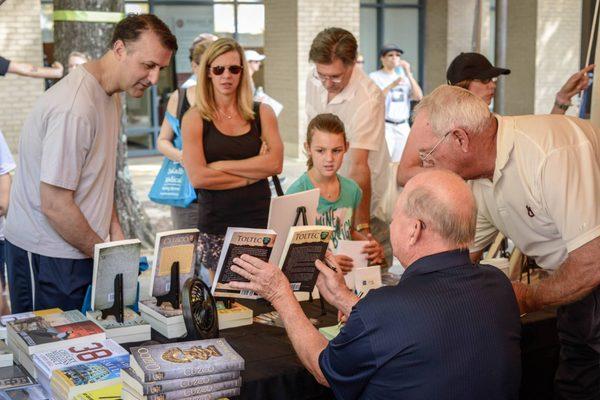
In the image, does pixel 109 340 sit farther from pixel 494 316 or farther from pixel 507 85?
pixel 507 85

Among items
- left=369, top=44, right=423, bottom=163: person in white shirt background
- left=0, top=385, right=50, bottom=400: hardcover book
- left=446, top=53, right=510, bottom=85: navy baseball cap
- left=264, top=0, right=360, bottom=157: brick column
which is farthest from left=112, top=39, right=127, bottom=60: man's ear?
left=264, top=0, right=360, bottom=157: brick column

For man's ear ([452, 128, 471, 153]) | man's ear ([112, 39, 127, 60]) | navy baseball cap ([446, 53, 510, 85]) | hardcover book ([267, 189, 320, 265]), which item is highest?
man's ear ([112, 39, 127, 60])

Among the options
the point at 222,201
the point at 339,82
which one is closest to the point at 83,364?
the point at 222,201

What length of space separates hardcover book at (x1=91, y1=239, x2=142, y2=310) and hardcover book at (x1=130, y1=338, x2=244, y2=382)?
21.1 inches

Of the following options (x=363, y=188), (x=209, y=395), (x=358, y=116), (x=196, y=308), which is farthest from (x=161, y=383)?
(x=358, y=116)

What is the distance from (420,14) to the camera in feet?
59.4

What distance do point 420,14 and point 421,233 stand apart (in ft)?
53.9

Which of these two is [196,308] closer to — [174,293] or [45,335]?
[174,293]

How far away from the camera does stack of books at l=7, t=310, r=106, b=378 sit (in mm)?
2801

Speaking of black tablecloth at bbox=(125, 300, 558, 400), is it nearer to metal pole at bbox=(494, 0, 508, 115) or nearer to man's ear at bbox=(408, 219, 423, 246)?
man's ear at bbox=(408, 219, 423, 246)

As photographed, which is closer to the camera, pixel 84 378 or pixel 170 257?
pixel 84 378

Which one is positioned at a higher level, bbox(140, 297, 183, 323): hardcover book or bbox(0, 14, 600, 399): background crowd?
bbox(0, 14, 600, 399): background crowd

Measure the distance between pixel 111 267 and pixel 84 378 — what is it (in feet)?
1.98

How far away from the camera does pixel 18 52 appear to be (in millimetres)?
12492
